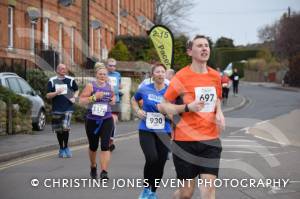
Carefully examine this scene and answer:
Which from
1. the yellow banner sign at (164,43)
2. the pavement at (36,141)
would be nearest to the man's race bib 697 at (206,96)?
the pavement at (36,141)

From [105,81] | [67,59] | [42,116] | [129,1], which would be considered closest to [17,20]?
[67,59]

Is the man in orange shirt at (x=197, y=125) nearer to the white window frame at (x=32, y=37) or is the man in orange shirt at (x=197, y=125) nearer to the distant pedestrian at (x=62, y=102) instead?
the distant pedestrian at (x=62, y=102)

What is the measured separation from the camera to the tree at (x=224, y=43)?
110250 mm

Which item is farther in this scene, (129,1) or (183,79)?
(129,1)

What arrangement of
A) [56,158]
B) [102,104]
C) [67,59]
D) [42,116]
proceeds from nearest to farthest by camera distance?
[102,104] → [56,158] → [42,116] → [67,59]

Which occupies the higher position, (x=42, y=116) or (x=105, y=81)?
(x=105, y=81)

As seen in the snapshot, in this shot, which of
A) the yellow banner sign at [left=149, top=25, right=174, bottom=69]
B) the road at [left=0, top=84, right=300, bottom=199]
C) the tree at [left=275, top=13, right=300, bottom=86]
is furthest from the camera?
the tree at [left=275, top=13, right=300, bottom=86]

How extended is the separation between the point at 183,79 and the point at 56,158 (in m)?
7.18

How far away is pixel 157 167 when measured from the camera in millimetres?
8617

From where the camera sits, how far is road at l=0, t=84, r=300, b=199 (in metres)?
9.22

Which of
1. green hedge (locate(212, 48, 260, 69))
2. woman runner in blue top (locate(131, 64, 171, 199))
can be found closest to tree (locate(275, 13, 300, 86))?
green hedge (locate(212, 48, 260, 69))

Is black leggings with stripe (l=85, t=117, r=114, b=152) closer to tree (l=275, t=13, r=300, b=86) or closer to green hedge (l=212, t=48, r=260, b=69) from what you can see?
tree (l=275, t=13, r=300, b=86)

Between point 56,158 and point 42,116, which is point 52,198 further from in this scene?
point 42,116

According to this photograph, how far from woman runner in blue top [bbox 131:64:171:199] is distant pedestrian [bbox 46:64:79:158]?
4669mm
